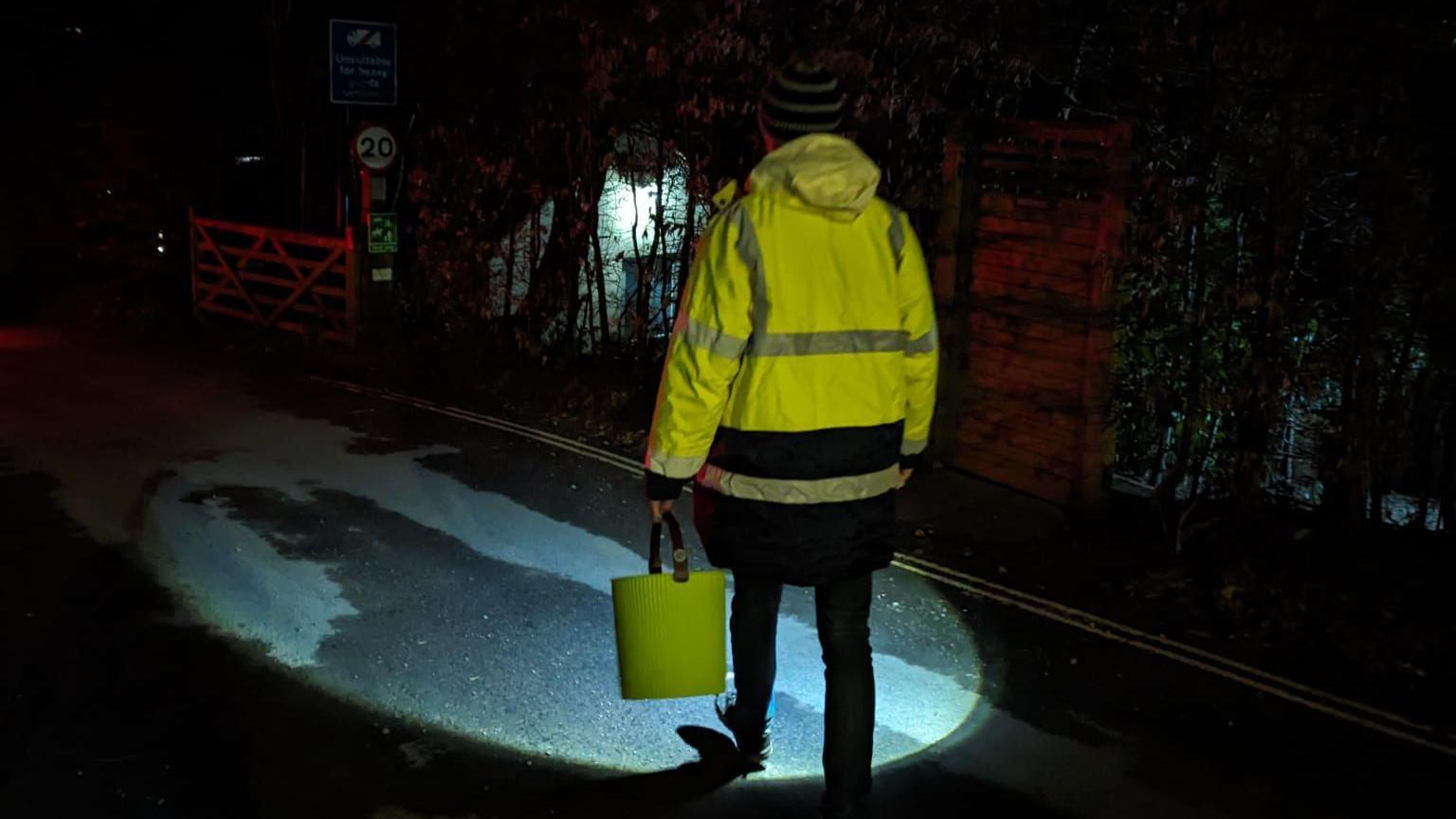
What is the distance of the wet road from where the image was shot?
457 centimetres

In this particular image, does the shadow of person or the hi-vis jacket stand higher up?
the hi-vis jacket

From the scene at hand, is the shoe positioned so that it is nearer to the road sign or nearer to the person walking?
the person walking

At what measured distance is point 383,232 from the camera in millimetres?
13578

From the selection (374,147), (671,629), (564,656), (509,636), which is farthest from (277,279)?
(671,629)

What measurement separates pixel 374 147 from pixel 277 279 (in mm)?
3031

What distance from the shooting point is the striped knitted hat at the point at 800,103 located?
3.81 m

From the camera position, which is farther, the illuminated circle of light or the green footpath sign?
the green footpath sign

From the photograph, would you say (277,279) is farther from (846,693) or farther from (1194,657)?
(846,693)

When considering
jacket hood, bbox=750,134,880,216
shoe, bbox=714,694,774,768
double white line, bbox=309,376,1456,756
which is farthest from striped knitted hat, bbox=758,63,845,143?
double white line, bbox=309,376,1456,756

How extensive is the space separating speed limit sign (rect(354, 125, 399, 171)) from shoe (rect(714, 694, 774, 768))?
9481mm

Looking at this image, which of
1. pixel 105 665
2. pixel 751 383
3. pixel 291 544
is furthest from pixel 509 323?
pixel 751 383

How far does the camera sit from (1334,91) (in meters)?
6.16

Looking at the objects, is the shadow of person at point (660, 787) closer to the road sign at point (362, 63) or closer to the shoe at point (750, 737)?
the shoe at point (750, 737)

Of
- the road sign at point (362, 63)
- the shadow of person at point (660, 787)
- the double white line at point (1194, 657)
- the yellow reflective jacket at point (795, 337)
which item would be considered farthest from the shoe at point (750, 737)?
the road sign at point (362, 63)
